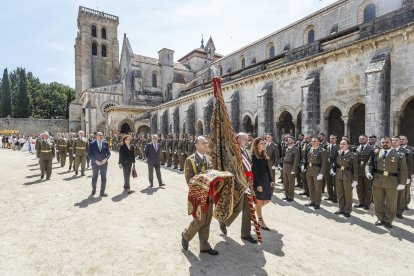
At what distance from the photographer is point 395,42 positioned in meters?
9.31

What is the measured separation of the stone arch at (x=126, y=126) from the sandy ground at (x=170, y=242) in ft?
81.7

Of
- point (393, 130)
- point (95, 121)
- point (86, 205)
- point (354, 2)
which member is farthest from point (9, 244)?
point (95, 121)

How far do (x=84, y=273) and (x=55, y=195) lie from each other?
4.95 metres

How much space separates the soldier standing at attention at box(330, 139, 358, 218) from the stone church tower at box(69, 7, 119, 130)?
4390 cm

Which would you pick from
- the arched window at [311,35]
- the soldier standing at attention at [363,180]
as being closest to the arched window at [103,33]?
the arched window at [311,35]


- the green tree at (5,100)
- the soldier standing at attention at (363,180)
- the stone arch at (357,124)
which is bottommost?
the soldier standing at attention at (363,180)

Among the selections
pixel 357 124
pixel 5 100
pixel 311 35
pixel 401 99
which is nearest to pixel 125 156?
pixel 401 99

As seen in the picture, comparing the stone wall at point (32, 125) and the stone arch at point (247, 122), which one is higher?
the stone wall at point (32, 125)

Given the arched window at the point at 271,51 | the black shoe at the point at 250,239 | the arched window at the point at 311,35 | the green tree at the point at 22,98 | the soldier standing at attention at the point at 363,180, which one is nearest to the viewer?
the black shoe at the point at 250,239

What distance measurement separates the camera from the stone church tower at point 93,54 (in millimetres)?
42062

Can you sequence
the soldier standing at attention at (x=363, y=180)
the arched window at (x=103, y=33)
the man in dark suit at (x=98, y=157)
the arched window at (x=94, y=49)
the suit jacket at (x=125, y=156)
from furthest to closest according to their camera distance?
the arched window at (x=103, y=33), the arched window at (x=94, y=49), the suit jacket at (x=125, y=156), the man in dark suit at (x=98, y=157), the soldier standing at attention at (x=363, y=180)

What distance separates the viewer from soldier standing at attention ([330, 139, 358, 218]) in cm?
561

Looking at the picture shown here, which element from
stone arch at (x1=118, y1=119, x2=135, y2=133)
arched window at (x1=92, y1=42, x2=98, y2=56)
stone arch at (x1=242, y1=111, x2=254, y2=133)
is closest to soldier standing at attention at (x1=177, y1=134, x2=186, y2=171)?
stone arch at (x1=242, y1=111, x2=254, y2=133)

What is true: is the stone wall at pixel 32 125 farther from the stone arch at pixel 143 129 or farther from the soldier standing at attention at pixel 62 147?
the soldier standing at attention at pixel 62 147
